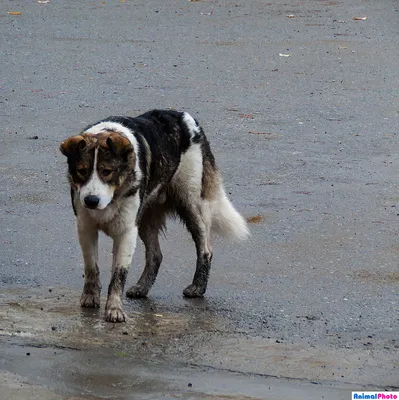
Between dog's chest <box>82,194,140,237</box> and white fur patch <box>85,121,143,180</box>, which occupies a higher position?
white fur patch <box>85,121,143,180</box>

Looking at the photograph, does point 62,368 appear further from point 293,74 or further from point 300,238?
point 293,74

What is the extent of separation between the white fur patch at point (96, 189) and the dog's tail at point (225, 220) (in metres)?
1.37

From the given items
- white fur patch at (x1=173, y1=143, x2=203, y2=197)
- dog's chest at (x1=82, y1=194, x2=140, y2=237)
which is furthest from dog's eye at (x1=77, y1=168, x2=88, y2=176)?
white fur patch at (x1=173, y1=143, x2=203, y2=197)

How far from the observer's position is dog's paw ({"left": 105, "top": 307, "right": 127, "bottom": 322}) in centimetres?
626

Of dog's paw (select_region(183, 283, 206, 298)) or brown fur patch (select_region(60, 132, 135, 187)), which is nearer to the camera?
brown fur patch (select_region(60, 132, 135, 187))

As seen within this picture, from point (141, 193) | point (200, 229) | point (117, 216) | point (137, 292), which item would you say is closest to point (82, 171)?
point (117, 216)

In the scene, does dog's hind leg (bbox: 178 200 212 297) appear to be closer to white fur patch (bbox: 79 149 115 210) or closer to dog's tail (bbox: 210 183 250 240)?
dog's tail (bbox: 210 183 250 240)

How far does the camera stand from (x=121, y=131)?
6500mm

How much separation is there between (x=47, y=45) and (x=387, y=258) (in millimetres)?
7544

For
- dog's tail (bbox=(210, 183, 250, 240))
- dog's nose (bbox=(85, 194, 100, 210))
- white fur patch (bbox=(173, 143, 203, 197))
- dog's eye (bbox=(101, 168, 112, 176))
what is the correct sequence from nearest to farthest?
dog's nose (bbox=(85, 194, 100, 210))
dog's eye (bbox=(101, 168, 112, 176))
white fur patch (bbox=(173, 143, 203, 197))
dog's tail (bbox=(210, 183, 250, 240))

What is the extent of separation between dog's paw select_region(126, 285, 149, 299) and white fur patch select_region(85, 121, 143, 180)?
86cm

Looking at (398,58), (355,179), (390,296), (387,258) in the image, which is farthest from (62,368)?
(398,58)

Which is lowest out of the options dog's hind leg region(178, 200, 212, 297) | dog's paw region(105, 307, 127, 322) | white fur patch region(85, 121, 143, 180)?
dog's paw region(105, 307, 127, 322)

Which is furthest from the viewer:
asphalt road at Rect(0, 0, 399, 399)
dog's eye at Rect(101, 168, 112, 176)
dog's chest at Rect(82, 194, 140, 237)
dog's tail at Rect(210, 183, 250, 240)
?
dog's tail at Rect(210, 183, 250, 240)
